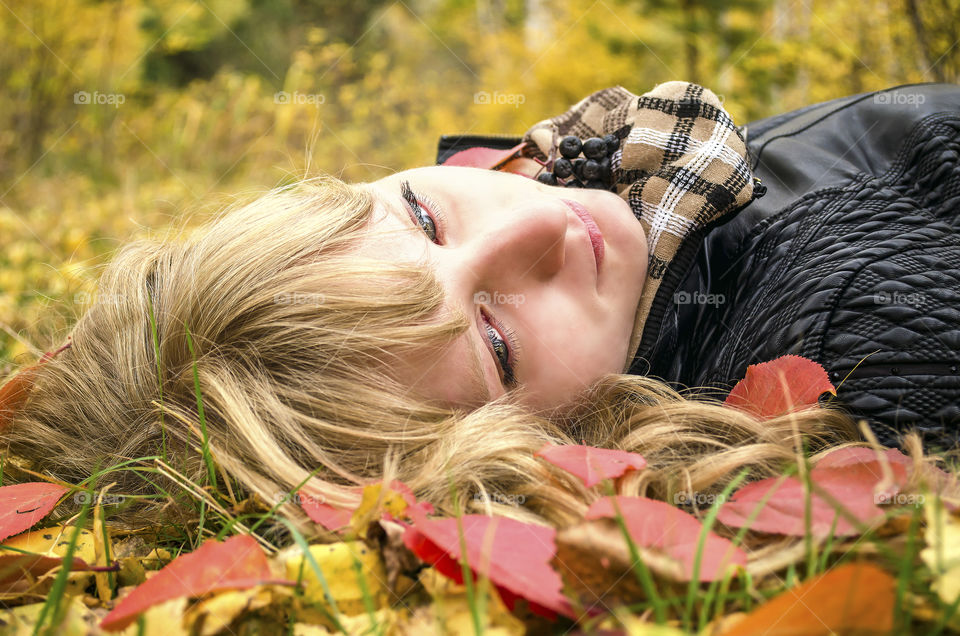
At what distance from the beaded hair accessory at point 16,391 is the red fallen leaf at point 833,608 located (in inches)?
62.1

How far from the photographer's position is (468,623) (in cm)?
71

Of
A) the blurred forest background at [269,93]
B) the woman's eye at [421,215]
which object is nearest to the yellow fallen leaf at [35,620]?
the woman's eye at [421,215]

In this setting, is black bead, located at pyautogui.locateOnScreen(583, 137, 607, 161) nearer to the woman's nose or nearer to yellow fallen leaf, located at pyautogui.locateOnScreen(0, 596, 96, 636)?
the woman's nose

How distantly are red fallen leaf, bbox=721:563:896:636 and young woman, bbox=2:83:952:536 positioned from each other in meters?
0.47

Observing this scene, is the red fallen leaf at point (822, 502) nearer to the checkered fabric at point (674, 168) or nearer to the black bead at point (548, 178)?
the checkered fabric at point (674, 168)

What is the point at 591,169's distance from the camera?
1.91 m

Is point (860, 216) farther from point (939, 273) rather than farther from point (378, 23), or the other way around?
point (378, 23)

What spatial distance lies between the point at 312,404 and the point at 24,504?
486 millimetres

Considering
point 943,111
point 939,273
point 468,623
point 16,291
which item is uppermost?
point 943,111

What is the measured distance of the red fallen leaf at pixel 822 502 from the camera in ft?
2.50

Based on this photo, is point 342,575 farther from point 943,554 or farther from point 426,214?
point 426,214

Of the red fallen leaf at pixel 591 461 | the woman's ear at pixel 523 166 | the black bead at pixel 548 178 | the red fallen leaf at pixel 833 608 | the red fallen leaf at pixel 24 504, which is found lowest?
the red fallen leaf at pixel 24 504

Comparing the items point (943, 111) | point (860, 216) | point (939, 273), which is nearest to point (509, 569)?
point (939, 273)

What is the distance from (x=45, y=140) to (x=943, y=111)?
6.27 meters
